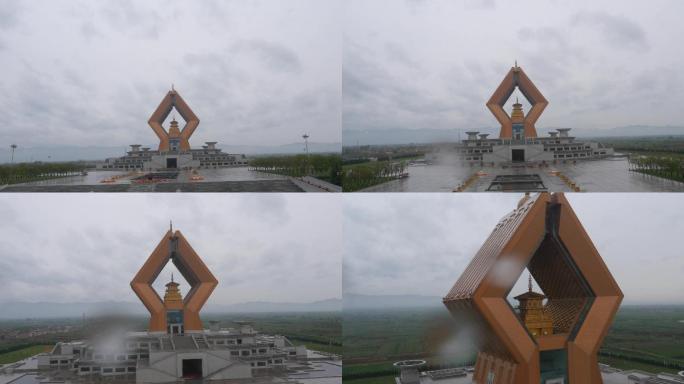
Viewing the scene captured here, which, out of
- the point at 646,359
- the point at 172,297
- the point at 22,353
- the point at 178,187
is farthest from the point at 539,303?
the point at 22,353

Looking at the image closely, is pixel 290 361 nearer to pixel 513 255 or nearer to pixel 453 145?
pixel 453 145

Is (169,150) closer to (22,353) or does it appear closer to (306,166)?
(306,166)

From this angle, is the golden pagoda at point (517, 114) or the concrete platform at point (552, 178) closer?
the concrete platform at point (552, 178)

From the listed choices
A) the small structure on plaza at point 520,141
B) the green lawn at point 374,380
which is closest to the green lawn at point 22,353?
the green lawn at point 374,380

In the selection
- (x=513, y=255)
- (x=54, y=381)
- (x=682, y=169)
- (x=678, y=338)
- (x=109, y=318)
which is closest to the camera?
(x=513, y=255)

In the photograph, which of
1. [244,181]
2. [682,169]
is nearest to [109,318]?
[244,181]

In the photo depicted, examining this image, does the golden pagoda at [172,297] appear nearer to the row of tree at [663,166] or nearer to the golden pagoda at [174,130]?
the golden pagoda at [174,130]
